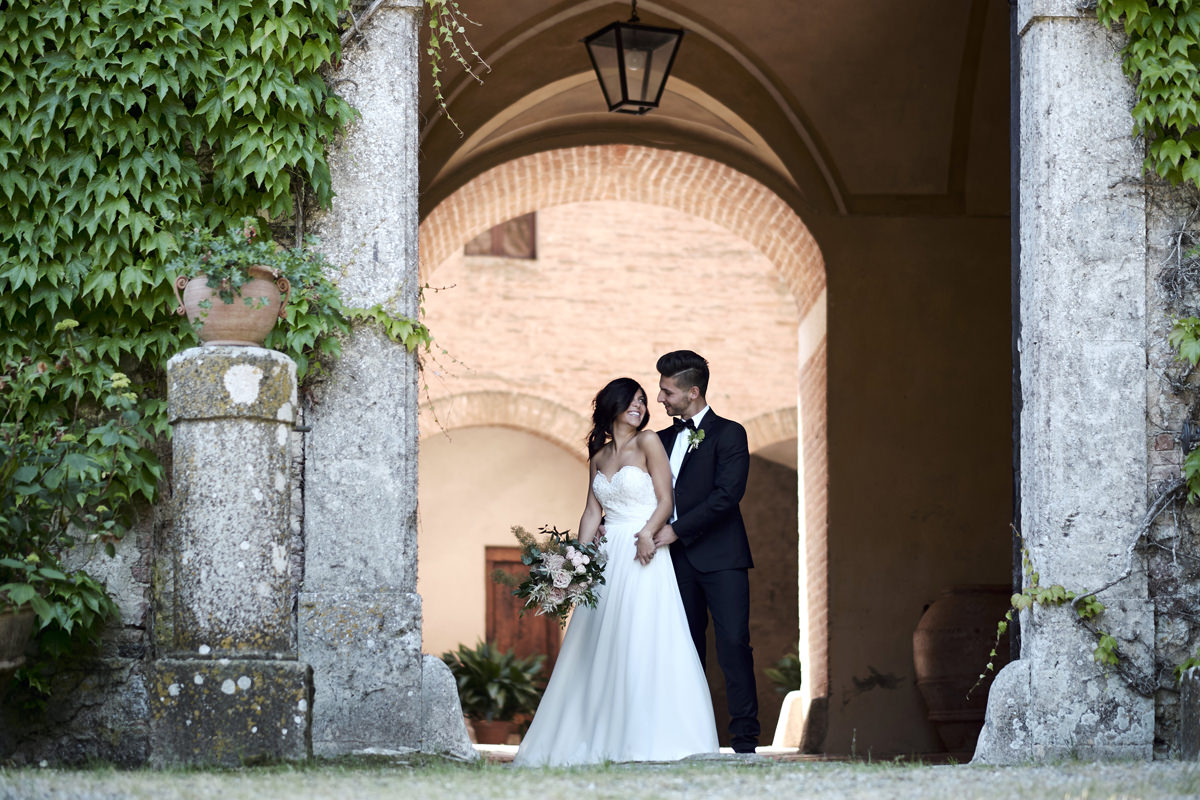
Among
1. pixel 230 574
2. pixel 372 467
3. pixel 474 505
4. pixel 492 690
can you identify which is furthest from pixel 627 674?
pixel 474 505

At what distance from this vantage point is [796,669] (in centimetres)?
1395

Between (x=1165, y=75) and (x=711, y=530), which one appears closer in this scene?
(x=1165, y=75)

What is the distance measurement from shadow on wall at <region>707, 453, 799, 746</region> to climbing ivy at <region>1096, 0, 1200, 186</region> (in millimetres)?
10550

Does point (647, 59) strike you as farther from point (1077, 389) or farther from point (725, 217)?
point (725, 217)

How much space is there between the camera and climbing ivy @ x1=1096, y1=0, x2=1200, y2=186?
591 cm

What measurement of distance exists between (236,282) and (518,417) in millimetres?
11045

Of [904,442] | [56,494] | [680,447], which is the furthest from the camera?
[904,442]

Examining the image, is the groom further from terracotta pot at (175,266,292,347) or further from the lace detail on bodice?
terracotta pot at (175,266,292,347)

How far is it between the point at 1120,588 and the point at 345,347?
128 inches

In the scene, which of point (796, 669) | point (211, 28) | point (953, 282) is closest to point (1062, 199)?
point (211, 28)

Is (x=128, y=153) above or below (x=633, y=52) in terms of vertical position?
below

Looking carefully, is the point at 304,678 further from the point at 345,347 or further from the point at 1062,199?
the point at 1062,199

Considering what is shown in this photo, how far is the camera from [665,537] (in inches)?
267

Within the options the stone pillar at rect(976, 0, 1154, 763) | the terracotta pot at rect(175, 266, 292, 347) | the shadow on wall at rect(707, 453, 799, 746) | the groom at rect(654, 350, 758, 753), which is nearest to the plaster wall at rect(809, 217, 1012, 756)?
the groom at rect(654, 350, 758, 753)
